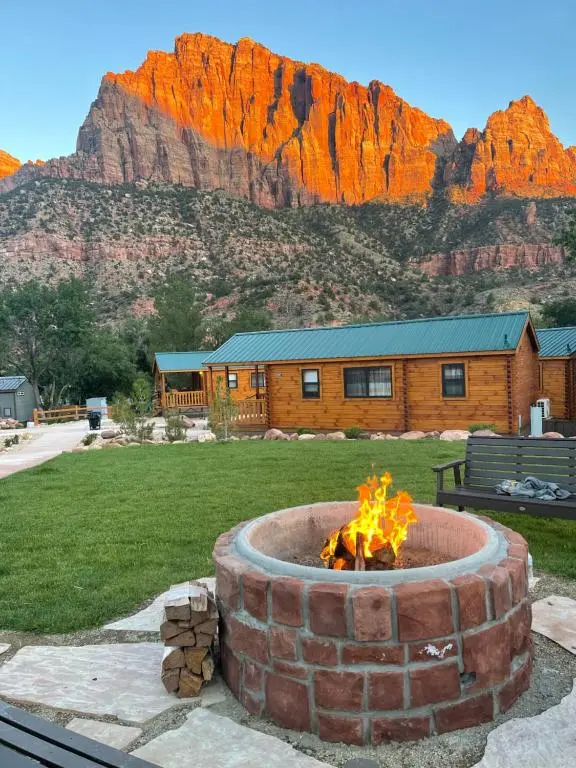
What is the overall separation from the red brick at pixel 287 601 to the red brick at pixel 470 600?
761 millimetres

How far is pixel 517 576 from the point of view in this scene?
8.71ft

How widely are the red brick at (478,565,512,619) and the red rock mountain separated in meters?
74.8

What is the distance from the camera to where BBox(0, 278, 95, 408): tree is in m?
30.6

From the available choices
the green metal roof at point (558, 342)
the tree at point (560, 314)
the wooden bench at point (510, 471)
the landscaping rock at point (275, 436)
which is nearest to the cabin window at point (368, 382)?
the landscaping rock at point (275, 436)

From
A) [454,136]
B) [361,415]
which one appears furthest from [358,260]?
[454,136]

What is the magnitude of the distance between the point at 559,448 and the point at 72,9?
26.5 metres

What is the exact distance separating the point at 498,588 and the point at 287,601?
3.49 ft

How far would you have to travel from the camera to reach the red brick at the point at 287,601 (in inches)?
95.5

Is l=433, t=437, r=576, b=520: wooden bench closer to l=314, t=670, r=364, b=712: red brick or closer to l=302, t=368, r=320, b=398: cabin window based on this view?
l=314, t=670, r=364, b=712: red brick

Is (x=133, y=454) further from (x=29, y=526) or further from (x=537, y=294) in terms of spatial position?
(x=537, y=294)

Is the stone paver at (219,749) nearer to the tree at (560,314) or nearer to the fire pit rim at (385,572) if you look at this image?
the fire pit rim at (385,572)

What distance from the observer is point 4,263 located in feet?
160

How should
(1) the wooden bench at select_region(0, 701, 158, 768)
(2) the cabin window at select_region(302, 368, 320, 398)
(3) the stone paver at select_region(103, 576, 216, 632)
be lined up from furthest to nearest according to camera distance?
(2) the cabin window at select_region(302, 368, 320, 398)
(3) the stone paver at select_region(103, 576, 216, 632)
(1) the wooden bench at select_region(0, 701, 158, 768)

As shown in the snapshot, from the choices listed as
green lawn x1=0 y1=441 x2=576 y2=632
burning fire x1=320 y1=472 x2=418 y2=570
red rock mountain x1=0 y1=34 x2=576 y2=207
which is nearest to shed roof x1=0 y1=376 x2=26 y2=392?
green lawn x1=0 y1=441 x2=576 y2=632
